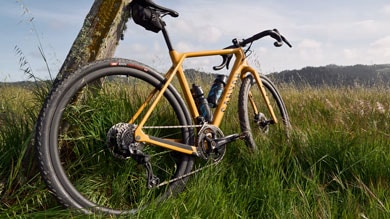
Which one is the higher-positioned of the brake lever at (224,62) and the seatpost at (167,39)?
the seatpost at (167,39)

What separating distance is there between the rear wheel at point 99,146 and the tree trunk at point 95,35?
22cm

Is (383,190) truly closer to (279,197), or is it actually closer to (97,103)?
(279,197)

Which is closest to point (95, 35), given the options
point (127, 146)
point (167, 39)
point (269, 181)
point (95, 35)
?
point (95, 35)

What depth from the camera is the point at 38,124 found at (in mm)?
2607

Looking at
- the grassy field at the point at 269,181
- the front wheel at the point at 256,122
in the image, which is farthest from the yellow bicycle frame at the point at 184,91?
the grassy field at the point at 269,181

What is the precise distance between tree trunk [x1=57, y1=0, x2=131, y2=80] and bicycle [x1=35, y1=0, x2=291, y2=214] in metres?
0.17

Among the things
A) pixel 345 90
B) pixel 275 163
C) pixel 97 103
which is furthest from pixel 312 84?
pixel 97 103

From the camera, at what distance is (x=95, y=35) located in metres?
3.20

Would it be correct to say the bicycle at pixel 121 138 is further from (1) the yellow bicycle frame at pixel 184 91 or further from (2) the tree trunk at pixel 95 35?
(2) the tree trunk at pixel 95 35

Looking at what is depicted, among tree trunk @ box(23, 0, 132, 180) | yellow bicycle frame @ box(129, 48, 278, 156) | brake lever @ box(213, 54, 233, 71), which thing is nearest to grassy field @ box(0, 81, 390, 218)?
yellow bicycle frame @ box(129, 48, 278, 156)

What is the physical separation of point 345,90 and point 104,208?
756cm

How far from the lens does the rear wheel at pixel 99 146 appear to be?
2.63 metres

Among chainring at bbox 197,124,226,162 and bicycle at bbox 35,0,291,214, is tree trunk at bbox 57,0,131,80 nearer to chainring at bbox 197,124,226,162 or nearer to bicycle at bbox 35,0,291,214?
bicycle at bbox 35,0,291,214

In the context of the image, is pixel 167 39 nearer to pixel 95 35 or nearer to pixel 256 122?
pixel 95 35
